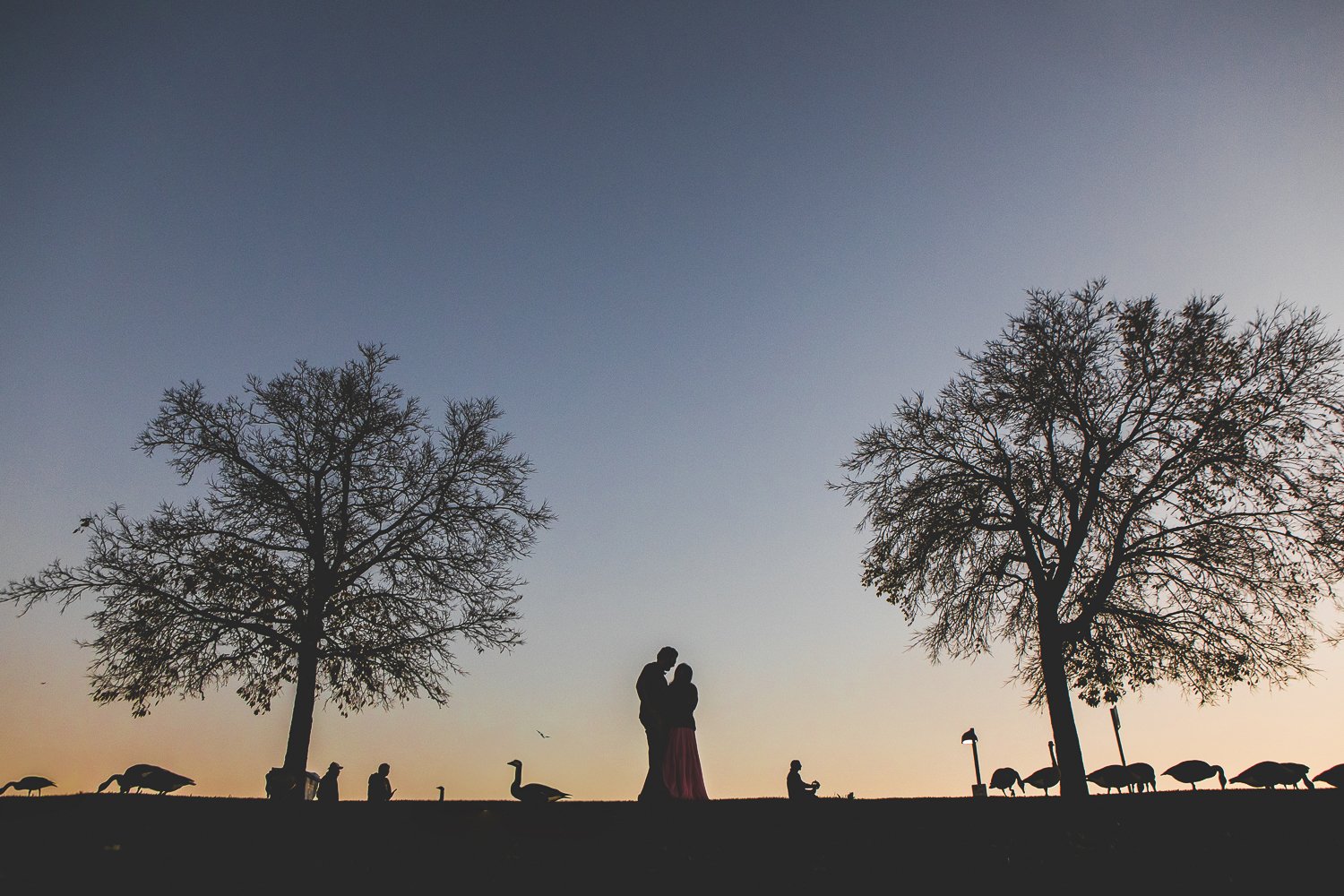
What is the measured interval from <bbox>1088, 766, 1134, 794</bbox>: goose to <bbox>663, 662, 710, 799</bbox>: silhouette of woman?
8.17m

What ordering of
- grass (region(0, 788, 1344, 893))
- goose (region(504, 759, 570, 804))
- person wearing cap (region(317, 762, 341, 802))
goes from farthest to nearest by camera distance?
person wearing cap (region(317, 762, 341, 802)), goose (region(504, 759, 570, 804)), grass (region(0, 788, 1344, 893))

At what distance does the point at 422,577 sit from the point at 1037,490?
51.0ft

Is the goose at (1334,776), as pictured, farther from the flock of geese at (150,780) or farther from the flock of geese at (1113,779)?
the flock of geese at (150,780)

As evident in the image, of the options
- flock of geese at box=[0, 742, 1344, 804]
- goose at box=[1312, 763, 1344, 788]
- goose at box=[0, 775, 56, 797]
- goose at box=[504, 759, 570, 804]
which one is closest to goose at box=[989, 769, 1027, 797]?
flock of geese at box=[0, 742, 1344, 804]

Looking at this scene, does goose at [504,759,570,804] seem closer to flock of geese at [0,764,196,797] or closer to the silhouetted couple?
the silhouetted couple

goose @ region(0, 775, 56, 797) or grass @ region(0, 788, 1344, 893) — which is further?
goose @ region(0, 775, 56, 797)

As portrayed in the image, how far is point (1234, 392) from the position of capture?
60.3ft

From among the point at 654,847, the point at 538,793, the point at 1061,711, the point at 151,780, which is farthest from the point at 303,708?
the point at 1061,711

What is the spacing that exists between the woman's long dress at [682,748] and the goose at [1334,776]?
10.3 meters

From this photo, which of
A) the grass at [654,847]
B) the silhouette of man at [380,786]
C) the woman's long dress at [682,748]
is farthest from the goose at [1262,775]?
the silhouette of man at [380,786]

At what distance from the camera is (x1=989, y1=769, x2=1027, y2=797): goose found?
61.9ft

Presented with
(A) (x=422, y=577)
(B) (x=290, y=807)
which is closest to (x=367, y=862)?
(B) (x=290, y=807)

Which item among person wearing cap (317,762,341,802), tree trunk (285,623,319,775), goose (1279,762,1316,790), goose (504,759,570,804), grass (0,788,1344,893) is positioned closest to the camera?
grass (0,788,1344,893)

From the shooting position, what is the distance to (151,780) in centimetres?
1209
